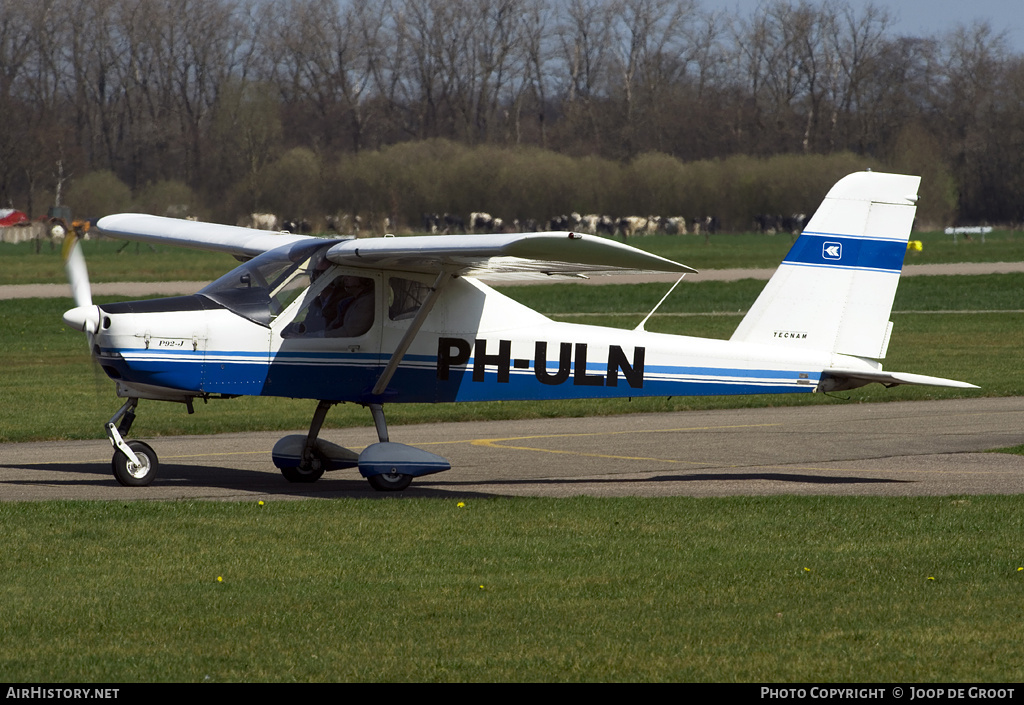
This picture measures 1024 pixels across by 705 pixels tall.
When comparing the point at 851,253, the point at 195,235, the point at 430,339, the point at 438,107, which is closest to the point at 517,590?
the point at 430,339

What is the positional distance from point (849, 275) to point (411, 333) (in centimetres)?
441

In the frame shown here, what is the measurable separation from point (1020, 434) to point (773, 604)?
373 inches

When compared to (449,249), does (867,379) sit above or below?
below

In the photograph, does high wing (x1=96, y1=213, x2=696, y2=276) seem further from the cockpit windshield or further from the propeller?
the propeller

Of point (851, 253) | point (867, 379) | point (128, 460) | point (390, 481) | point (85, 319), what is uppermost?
point (851, 253)

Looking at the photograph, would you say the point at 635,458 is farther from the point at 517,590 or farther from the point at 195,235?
the point at 517,590

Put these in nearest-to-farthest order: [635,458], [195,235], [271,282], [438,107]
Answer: [271,282] < [635,458] < [195,235] < [438,107]

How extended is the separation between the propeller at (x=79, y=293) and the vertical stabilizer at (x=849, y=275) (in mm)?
6195

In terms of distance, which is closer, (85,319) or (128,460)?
(85,319)

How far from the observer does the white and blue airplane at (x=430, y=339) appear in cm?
1173

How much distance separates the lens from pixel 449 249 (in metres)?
11.1

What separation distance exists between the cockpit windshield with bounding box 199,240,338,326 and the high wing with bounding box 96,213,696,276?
11.9 inches

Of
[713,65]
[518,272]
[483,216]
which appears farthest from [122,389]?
[713,65]
